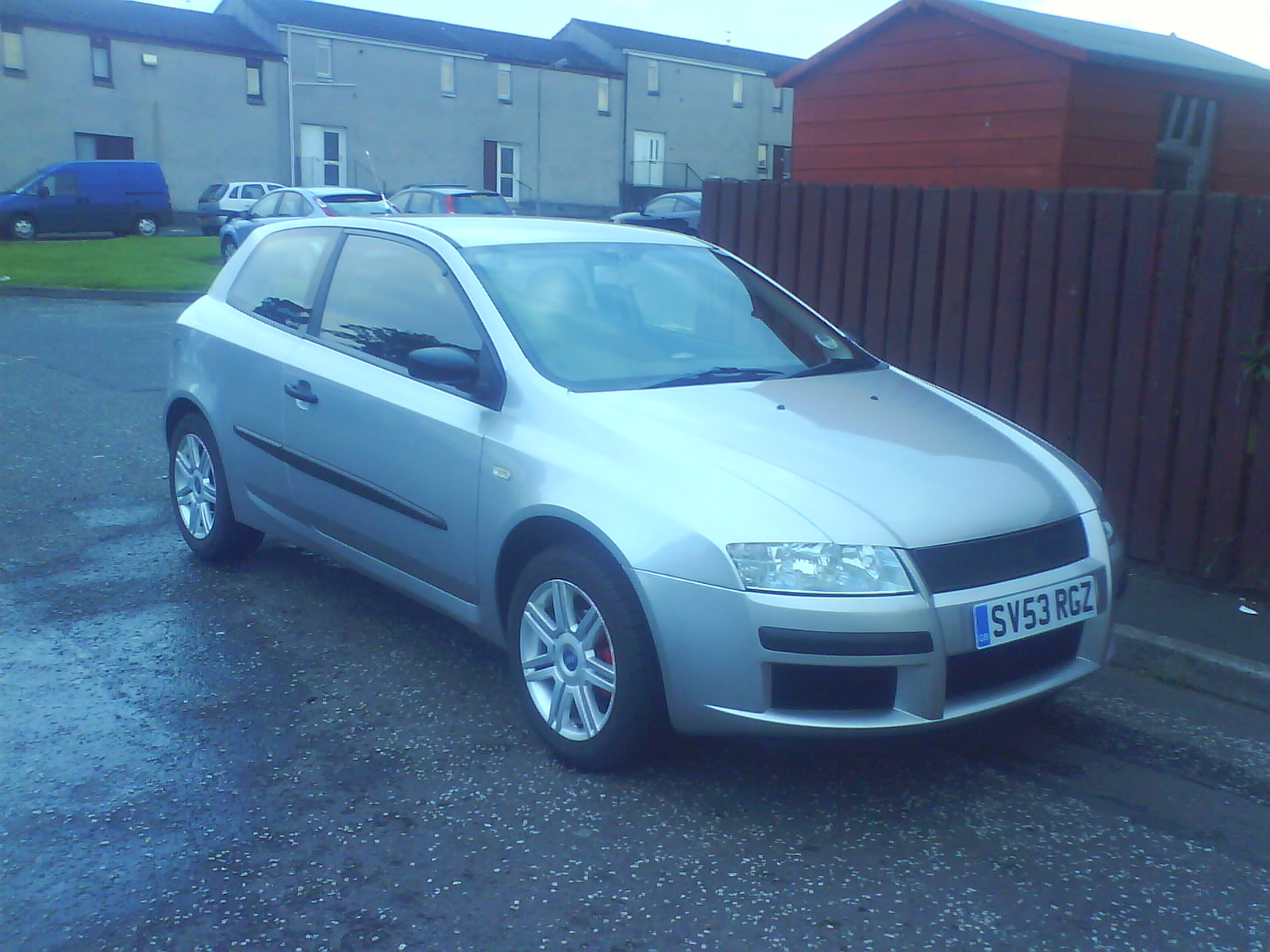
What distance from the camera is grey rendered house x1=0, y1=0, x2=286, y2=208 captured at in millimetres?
40406

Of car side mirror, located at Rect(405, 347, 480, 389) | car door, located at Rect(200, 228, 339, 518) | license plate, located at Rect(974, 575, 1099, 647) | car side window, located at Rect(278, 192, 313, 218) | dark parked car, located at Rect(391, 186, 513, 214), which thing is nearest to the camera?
license plate, located at Rect(974, 575, 1099, 647)

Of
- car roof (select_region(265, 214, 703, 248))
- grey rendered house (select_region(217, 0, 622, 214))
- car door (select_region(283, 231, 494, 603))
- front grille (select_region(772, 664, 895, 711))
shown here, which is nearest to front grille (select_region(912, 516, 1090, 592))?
front grille (select_region(772, 664, 895, 711))

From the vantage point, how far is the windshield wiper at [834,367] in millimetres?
4906

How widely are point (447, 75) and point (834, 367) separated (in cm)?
4578

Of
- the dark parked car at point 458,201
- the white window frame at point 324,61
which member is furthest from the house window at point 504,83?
the dark parked car at point 458,201

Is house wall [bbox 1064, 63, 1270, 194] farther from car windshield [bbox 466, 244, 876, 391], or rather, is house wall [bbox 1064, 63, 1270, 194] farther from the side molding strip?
the side molding strip

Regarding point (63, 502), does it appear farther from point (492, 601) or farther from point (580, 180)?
point (580, 180)

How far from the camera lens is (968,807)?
385 centimetres

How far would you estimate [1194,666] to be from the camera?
16.3ft

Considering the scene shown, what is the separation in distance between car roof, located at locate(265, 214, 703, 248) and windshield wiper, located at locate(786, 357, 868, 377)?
2.89ft

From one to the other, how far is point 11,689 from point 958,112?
31.5ft

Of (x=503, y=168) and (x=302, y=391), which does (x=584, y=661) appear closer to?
(x=302, y=391)

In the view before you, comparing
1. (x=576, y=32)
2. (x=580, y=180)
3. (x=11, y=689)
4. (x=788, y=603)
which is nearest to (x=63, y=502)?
(x=11, y=689)

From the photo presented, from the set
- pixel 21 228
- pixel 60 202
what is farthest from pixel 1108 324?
pixel 60 202
